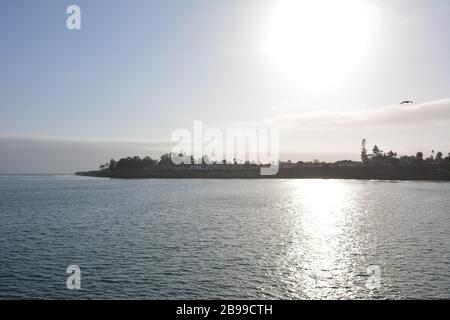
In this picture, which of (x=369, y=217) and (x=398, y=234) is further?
(x=369, y=217)

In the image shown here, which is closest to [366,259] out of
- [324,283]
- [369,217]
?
[324,283]

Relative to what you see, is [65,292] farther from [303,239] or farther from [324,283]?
[303,239]

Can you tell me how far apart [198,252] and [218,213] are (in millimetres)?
46303

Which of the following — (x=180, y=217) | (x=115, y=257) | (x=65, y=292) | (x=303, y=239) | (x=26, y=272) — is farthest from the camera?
(x=180, y=217)

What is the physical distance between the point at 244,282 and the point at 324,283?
809 centimetres

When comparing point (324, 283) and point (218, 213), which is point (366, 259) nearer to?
point (324, 283)
